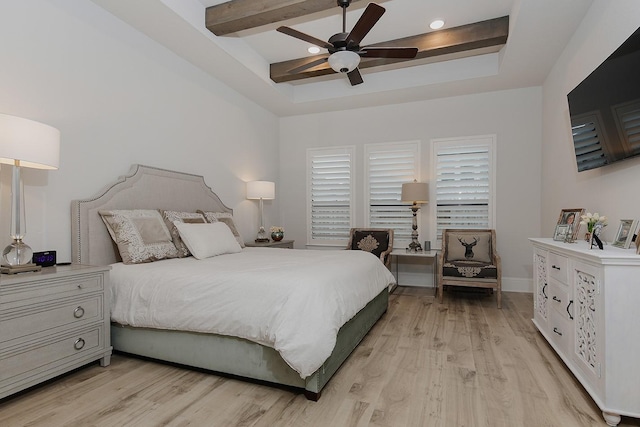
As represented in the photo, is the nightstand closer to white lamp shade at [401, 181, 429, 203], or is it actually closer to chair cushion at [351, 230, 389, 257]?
chair cushion at [351, 230, 389, 257]

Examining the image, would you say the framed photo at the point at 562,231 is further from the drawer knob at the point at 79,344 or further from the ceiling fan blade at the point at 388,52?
the drawer knob at the point at 79,344

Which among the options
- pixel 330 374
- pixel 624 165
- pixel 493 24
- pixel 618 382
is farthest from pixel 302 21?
pixel 618 382

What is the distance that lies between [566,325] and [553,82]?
303cm

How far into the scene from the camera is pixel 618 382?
1.78m

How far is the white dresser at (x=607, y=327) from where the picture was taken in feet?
5.79

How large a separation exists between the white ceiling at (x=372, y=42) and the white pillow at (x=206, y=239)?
185 cm

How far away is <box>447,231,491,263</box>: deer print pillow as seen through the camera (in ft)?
15.0

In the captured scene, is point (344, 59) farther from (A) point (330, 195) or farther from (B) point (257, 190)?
(A) point (330, 195)

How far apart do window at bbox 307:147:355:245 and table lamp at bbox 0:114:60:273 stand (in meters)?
4.00

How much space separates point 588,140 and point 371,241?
290 centimetres

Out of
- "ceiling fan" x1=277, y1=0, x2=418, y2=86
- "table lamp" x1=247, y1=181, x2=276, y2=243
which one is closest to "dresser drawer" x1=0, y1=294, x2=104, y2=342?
"ceiling fan" x1=277, y1=0, x2=418, y2=86

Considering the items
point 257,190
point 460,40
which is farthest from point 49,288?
point 460,40

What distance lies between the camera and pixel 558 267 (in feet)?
8.46

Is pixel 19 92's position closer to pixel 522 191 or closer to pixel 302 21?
pixel 302 21
